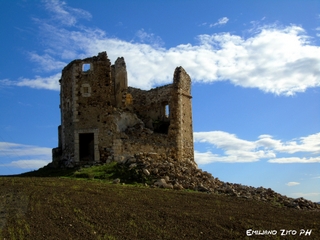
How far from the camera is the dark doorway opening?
24717mm

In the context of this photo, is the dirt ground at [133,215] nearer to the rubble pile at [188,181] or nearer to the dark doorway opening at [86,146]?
the rubble pile at [188,181]

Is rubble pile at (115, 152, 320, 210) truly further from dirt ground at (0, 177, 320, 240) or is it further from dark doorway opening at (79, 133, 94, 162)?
dark doorway opening at (79, 133, 94, 162)

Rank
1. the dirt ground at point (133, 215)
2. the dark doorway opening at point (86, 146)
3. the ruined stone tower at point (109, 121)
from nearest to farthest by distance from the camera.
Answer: the dirt ground at point (133, 215) < the ruined stone tower at point (109, 121) < the dark doorway opening at point (86, 146)

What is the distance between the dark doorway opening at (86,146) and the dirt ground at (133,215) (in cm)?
772

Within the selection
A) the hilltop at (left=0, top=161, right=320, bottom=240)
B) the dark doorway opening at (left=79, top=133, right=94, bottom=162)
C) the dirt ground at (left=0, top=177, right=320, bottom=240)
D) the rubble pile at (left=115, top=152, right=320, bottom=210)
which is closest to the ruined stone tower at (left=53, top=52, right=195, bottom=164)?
the dark doorway opening at (left=79, top=133, right=94, bottom=162)

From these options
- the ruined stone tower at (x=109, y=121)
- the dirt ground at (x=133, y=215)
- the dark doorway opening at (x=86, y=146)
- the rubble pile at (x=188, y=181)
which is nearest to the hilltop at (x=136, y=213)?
the dirt ground at (x=133, y=215)

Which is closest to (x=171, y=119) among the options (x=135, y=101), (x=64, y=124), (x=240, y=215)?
(x=135, y=101)

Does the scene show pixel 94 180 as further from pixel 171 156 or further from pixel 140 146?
pixel 171 156

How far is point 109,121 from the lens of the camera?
23.6 m

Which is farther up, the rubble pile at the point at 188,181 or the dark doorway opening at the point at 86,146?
the dark doorway opening at the point at 86,146

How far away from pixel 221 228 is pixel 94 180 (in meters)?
8.81

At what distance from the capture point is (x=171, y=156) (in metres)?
25.3

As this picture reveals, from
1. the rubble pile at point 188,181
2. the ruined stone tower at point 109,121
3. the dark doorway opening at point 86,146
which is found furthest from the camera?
the dark doorway opening at point 86,146

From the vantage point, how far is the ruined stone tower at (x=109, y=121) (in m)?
23.6
